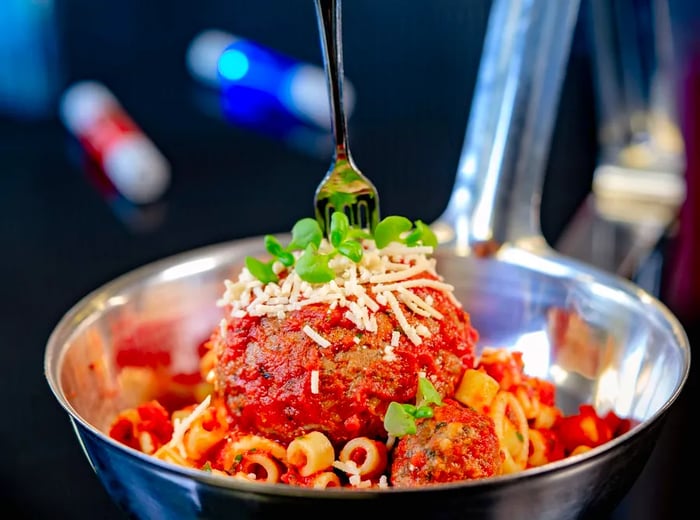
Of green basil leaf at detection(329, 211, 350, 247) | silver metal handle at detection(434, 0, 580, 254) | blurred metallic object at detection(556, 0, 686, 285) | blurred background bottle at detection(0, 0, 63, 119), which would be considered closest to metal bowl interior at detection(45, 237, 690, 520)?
silver metal handle at detection(434, 0, 580, 254)

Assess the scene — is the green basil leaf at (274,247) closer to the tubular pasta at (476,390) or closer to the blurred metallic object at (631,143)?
the tubular pasta at (476,390)

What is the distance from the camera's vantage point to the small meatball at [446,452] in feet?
2.30

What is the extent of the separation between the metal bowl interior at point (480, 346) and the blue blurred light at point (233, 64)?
1.59 meters

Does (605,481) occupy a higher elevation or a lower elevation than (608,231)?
higher

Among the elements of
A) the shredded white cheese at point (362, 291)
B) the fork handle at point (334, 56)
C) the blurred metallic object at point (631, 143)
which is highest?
the fork handle at point (334, 56)

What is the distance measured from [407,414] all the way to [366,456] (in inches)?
1.9

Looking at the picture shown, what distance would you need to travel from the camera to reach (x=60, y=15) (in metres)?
2.79

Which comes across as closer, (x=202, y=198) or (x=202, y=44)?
(x=202, y=198)

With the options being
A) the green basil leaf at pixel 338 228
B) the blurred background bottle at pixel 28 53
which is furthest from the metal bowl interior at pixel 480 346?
the blurred background bottle at pixel 28 53

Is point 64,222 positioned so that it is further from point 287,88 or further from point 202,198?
point 287,88

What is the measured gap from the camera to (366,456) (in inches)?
29.3

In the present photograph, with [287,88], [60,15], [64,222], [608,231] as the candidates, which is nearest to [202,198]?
[64,222]

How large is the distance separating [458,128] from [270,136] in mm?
523

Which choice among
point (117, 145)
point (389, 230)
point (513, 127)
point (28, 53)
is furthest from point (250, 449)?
point (28, 53)
